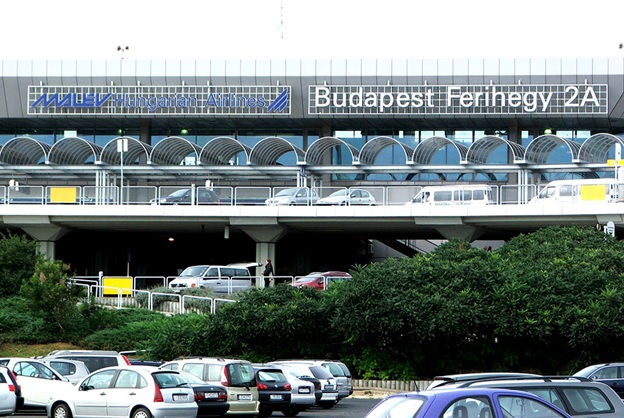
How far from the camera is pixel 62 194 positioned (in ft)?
174

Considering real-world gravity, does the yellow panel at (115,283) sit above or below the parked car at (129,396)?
above

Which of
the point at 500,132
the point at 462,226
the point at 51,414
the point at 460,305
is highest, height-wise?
the point at 500,132

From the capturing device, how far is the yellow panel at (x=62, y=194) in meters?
52.6

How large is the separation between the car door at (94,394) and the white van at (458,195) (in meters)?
30.9

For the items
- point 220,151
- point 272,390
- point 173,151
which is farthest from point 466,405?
point 173,151

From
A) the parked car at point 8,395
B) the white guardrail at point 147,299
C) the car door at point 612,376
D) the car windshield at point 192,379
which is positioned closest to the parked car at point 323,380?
the car windshield at point 192,379

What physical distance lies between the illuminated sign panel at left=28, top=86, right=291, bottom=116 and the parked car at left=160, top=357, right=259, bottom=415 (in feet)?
123

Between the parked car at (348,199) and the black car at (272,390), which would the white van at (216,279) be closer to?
the parked car at (348,199)

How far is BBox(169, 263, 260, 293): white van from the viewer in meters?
46.8

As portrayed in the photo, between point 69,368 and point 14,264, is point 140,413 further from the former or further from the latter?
point 14,264
